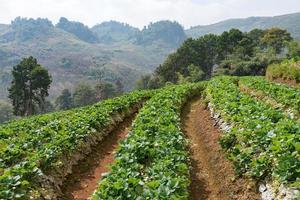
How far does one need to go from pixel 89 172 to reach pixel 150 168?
599 cm

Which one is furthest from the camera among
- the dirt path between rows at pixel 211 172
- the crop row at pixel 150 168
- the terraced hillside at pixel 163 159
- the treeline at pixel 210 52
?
the treeline at pixel 210 52

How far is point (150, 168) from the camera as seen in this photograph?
12680 mm

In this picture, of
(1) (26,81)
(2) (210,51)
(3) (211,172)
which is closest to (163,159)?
(3) (211,172)

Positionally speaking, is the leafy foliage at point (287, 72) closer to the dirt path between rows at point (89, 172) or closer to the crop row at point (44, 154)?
the crop row at point (44, 154)

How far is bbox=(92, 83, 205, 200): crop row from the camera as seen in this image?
10.5 meters

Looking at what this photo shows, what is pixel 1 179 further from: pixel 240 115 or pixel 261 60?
pixel 261 60

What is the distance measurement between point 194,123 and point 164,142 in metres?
12.4

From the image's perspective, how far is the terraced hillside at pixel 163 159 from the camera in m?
11.2

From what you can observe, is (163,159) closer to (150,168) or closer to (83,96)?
(150,168)

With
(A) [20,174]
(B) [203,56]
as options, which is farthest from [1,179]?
(B) [203,56]

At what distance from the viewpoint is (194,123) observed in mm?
27812

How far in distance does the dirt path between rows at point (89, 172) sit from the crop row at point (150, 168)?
2007 mm

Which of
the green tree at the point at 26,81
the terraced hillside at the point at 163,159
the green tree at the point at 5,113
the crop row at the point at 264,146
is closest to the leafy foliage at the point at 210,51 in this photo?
the green tree at the point at 26,81

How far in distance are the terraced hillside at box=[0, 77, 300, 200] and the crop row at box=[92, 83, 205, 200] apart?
3cm
